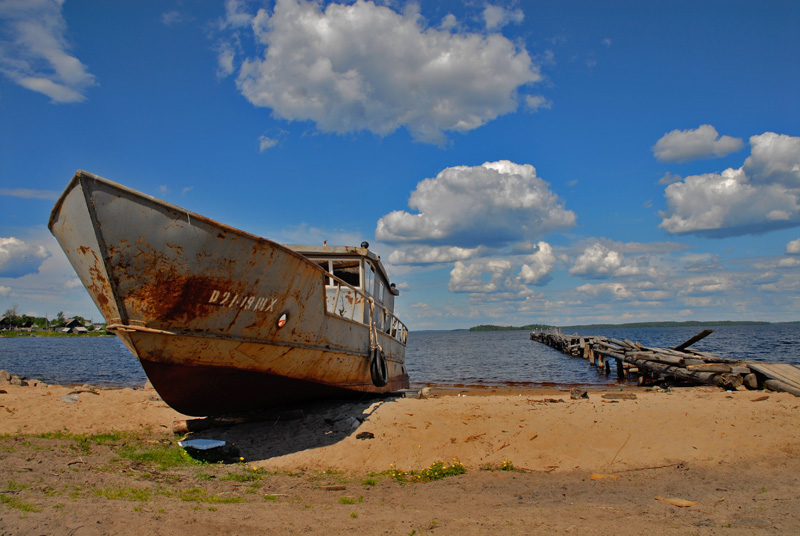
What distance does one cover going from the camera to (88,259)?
553 centimetres

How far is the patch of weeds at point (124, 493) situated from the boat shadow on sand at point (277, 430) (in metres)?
1.94

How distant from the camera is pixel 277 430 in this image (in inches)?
296

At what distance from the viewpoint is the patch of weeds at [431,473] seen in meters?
5.43

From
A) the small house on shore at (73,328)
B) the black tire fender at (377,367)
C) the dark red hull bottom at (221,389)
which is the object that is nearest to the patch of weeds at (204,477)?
the dark red hull bottom at (221,389)

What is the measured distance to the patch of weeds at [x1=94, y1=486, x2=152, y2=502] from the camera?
400 centimetres

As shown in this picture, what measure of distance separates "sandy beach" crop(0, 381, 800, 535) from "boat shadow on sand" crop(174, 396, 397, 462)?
0.04 meters

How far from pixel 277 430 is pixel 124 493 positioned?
3428 mm

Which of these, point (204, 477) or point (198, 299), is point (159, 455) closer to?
point (204, 477)

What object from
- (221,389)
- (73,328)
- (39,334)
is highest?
(73,328)

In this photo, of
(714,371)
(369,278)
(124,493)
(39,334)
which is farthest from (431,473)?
(39,334)

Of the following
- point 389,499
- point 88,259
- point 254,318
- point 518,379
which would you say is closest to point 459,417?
point 389,499

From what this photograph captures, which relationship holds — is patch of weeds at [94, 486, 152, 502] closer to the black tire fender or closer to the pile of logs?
the black tire fender

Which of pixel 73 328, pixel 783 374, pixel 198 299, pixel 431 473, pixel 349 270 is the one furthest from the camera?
pixel 73 328

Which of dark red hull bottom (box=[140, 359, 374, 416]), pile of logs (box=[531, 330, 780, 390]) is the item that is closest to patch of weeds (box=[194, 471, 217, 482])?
dark red hull bottom (box=[140, 359, 374, 416])
